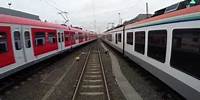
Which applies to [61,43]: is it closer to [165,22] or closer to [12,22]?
[12,22]

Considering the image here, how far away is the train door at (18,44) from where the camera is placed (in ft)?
27.0

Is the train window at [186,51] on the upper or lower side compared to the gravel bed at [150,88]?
upper

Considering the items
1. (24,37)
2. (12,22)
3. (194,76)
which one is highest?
(12,22)

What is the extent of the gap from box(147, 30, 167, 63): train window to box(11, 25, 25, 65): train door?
6289 millimetres

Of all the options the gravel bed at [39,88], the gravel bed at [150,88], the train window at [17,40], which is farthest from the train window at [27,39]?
the gravel bed at [150,88]

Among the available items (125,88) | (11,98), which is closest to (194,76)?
(125,88)

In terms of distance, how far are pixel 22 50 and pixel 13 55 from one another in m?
0.87

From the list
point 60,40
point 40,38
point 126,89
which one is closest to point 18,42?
point 40,38

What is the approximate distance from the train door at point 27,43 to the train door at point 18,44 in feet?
1.10

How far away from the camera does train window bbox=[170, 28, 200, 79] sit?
422 centimetres

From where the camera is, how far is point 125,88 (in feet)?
24.3

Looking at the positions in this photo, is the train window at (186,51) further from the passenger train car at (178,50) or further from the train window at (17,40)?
the train window at (17,40)

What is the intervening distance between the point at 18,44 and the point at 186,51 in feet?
24.8

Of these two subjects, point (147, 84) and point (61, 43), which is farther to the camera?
point (61, 43)
